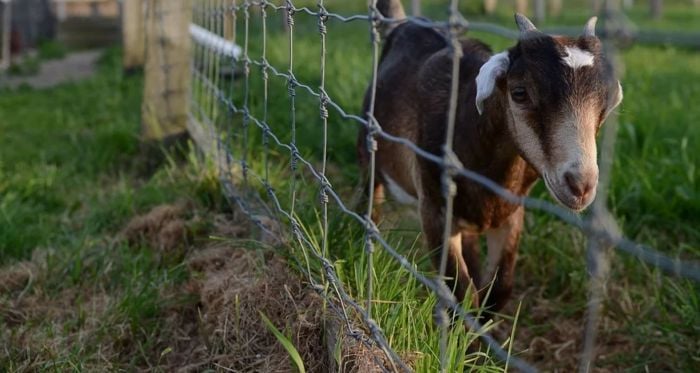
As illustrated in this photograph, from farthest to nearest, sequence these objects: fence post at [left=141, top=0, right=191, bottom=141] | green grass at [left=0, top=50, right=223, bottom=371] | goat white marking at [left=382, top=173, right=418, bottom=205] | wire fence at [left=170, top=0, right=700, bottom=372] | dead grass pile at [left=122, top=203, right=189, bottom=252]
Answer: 1. fence post at [left=141, top=0, right=191, bottom=141]
2. dead grass pile at [left=122, top=203, right=189, bottom=252]
3. goat white marking at [left=382, top=173, right=418, bottom=205]
4. green grass at [left=0, top=50, right=223, bottom=371]
5. wire fence at [left=170, top=0, right=700, bottom=372]

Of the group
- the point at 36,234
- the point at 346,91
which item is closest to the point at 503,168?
the point at 36,234

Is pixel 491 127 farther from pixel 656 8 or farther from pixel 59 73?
pixel 656 8

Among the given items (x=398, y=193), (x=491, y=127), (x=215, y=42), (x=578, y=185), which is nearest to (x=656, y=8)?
(x=215, y=42)

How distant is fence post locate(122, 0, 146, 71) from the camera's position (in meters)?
10.8

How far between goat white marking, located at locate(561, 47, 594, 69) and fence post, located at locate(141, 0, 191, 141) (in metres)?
3.83

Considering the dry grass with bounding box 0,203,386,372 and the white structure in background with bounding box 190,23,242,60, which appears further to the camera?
the white structure in background with bounding box 190,23,242,60

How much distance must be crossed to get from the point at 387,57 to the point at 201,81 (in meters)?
2.41

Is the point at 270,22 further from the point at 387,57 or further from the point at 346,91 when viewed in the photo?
the point at 387,57

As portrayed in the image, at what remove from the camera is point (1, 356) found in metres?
3.44

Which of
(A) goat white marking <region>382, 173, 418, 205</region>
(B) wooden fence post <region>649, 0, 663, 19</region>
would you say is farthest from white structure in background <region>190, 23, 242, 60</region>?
(B) wooden fence post <region>649, 0, 663, 19</region>

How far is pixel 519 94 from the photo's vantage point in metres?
2.84

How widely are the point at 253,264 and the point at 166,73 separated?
9.47ft

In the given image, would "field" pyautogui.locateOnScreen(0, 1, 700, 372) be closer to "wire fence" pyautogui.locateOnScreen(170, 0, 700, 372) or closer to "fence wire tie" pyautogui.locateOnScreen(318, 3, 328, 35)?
"wire fence" pyautogui.locateOnScreen(170, 0, 700, 372)

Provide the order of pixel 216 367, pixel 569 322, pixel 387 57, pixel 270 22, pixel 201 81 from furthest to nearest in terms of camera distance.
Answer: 1. pixel 270 22
2. pixel 201 81
3. pixel 387 57
4. pixel 569 322
5. pixel 216 367
